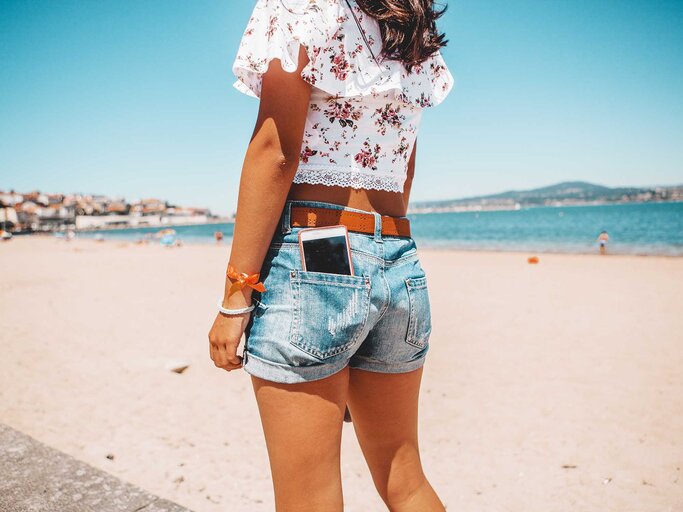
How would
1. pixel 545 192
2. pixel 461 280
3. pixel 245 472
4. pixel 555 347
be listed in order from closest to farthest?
pixel 245 472, pixel 555 347, pixel 461 280, pixel 545 192

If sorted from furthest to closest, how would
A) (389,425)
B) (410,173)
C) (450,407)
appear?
(450,407)
(410,173)
(389,425)

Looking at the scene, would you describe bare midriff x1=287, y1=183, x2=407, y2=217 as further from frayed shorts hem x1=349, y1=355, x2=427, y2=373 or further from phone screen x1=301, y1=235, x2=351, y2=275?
frayed shorts hem x1=349, y1=355, x2=427, y2=373

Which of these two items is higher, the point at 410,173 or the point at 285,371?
the point at 410,173

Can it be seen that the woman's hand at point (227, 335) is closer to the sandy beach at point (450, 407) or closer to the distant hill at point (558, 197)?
the sandy beach at point (450, 407)

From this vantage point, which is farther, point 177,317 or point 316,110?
point 177,317

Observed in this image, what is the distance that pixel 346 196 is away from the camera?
1038mm

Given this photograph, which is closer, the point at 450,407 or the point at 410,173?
the point at 410,173

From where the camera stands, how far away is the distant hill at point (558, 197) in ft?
412

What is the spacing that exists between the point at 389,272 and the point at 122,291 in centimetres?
955

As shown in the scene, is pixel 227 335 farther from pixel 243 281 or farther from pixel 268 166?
pixel 268 166

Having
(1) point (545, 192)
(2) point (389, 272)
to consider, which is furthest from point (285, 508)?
(1) point (545, 192)

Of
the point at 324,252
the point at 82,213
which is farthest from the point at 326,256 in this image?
the point at 82,213

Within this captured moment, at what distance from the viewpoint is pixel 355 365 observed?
115 cm

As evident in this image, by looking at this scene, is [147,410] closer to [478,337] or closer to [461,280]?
[478,337]
